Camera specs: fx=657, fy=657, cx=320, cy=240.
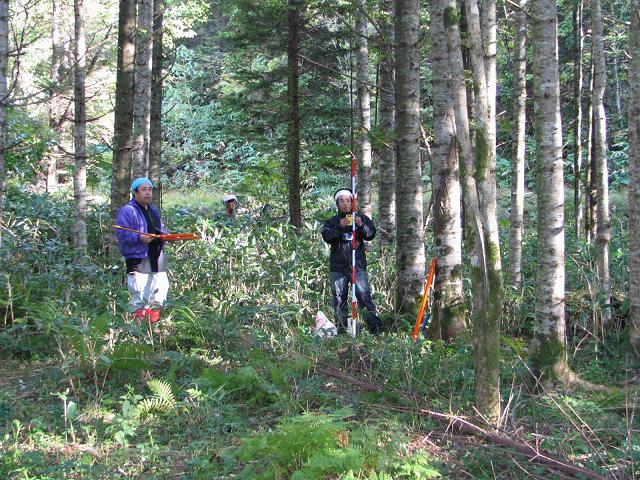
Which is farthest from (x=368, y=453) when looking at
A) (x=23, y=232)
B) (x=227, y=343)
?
(x=23, y=232)

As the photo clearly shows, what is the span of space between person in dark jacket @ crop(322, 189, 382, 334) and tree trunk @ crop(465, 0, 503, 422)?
11.3 ft

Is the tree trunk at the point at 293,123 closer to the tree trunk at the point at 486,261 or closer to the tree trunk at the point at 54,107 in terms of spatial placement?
the tree trunk at the point at 486,261

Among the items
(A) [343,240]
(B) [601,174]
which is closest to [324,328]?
(A) [343,240]

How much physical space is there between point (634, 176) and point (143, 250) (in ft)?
18.4

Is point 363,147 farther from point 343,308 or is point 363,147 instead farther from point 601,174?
point 343,308

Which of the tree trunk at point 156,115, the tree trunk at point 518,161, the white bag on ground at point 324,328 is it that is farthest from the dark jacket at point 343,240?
the tree trunk at point 156,115

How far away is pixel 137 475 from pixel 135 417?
0.97 metres

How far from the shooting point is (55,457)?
179 inches

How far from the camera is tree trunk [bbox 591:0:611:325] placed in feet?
27.7

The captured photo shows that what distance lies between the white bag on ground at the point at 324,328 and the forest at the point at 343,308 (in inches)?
1.1

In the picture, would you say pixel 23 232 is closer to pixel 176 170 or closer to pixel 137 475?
pixel 137 475

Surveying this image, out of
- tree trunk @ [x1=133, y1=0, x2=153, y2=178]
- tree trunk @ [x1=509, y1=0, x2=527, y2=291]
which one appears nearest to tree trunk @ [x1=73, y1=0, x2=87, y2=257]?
tree trunk @ [x1=133, y1=0, x2=153, y2=178]

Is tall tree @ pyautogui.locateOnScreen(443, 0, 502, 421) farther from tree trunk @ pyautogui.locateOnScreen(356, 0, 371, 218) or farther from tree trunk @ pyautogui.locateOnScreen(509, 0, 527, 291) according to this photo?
tree trunk @ pyautogui.locateOnScreen(356, 0, 371, 218)

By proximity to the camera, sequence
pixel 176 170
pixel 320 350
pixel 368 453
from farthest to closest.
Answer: pixel 176 170
pixel 320 350
pixel 368 453
